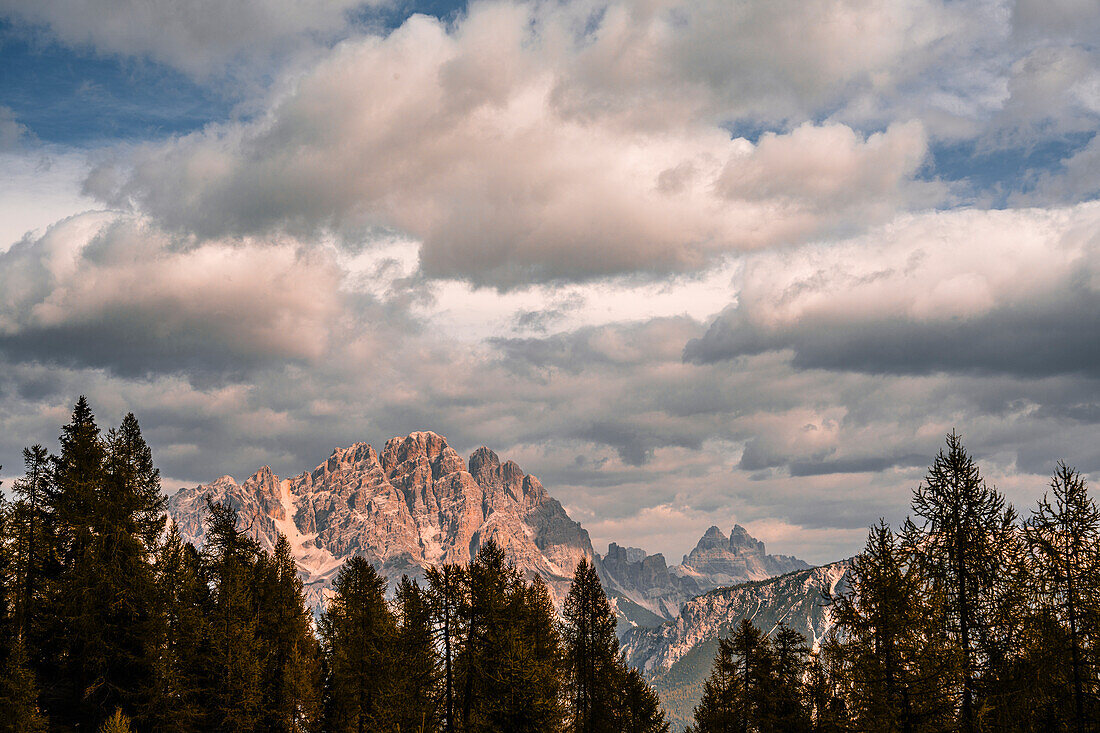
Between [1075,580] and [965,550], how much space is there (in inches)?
147

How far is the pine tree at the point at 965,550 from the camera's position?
27.6 m

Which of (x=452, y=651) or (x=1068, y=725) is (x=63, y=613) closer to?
(x=452, y=651)

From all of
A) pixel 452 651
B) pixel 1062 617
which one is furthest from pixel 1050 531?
pixel 452 651

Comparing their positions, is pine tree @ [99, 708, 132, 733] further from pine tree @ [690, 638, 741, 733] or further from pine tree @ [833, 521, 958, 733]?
pine tree @ [690, 638, 741, 733]

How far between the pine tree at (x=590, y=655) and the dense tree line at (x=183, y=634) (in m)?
4.63

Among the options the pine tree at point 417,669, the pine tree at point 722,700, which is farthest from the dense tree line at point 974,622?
the pine tree at point 722,700

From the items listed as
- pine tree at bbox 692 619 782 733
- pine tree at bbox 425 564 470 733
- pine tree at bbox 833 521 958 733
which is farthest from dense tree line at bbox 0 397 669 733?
pine tree at bbox 833 521 958 733

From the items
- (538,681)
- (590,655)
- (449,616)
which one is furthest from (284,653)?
(538,681)

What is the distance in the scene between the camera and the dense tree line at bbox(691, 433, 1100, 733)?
26688 millimetres

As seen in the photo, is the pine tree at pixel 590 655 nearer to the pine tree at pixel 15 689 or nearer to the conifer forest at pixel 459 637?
the conifer forest at pixel 459 637

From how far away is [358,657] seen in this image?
49.4m

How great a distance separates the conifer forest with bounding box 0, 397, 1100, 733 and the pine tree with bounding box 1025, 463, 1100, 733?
8 cm

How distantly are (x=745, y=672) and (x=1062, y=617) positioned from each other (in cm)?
2876

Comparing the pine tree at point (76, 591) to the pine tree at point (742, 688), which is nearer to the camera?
the pine tree at point (76, 591)
